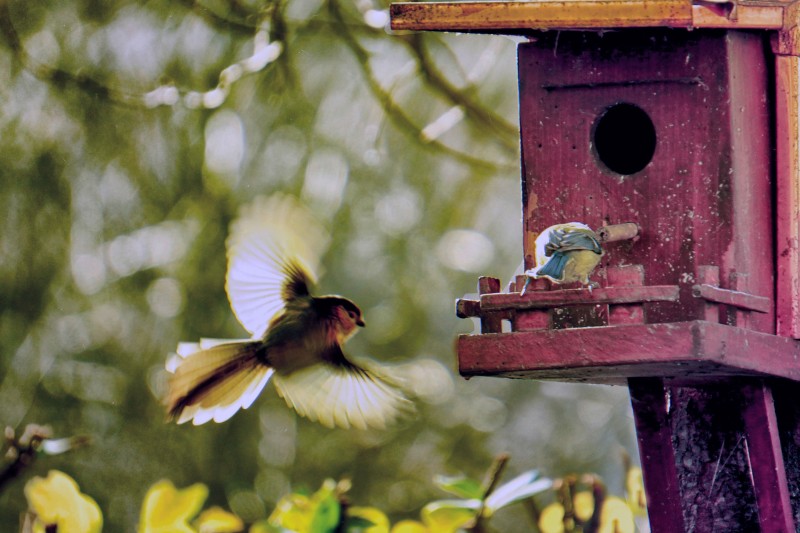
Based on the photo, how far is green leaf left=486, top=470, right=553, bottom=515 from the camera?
85.3 inches

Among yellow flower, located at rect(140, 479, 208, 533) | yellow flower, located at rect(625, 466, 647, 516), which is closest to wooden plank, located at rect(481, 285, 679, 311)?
yellow flower, located at rect(140, 479, 208, 533)

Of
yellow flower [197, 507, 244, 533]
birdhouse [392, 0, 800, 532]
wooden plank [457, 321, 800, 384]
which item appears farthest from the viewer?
yellow flower [197, 507, 244, 533]

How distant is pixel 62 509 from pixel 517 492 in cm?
73

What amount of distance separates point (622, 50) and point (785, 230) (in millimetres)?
388

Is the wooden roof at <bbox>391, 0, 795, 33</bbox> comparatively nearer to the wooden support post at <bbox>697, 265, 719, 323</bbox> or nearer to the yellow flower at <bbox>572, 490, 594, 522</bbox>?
the wooden support post at <bbox>697, 265, 719, 323</bbox>

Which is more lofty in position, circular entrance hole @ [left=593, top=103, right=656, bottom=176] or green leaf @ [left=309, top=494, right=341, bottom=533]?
circular entrance hole @ [left=593, top=103, right=656, bottom=176]

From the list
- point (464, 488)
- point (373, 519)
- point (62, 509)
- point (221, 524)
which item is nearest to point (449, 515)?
point (464, 488)

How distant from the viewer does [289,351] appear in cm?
240

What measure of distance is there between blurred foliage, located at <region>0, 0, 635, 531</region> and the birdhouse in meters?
1.88

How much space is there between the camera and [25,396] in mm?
4355

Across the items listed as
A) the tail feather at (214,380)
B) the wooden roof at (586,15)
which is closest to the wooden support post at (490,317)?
the wooden roof at (586,15)

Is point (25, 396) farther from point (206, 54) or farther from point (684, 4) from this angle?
point (684, 4)

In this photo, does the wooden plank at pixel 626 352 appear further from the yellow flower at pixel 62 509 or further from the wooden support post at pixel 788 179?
the yellow flower at pixel 62 509

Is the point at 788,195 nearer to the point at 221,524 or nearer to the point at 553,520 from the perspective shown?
the point at 553,520
